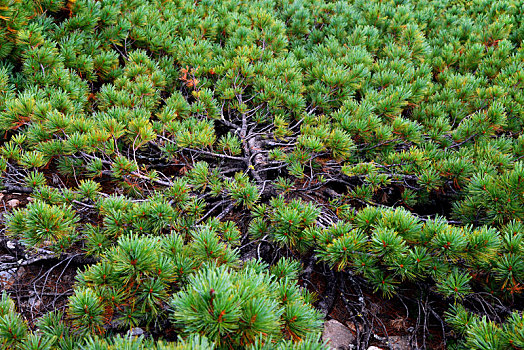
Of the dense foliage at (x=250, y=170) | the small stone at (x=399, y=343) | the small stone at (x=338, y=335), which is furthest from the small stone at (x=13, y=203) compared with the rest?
the small stone at (x=399, y=343)

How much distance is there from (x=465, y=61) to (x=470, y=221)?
216 centimetres

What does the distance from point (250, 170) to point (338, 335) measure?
1.23m

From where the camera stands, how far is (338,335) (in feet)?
6.26

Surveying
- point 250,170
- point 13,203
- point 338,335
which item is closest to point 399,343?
point 338,335

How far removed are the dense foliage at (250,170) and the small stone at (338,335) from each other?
0.17m

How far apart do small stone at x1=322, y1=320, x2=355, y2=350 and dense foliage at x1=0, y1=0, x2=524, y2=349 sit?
0.17m

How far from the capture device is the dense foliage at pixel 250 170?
4.25ft

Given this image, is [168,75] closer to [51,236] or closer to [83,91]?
[83,91]

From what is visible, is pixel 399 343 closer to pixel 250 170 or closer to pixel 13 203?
pixel 250 170

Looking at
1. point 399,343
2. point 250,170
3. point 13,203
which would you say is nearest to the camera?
point 399,343

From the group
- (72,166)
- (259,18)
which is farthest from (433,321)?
(259,18)

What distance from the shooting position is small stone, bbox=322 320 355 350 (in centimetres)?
185

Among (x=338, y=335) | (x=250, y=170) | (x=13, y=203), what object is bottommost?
(x=13, y=203)

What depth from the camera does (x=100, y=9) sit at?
2977 mm
